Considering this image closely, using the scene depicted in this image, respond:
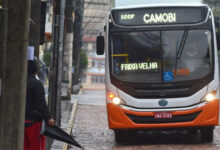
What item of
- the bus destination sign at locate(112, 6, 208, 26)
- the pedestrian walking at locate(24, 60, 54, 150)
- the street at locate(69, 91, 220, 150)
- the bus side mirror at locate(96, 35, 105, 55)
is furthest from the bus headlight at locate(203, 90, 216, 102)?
the pedestrian walking at locate(24, 60, 54, 150)

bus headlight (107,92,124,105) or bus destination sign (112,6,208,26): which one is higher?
bus destination sign (112,6,208,26)

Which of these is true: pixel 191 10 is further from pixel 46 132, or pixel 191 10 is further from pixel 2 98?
pixel 2 98

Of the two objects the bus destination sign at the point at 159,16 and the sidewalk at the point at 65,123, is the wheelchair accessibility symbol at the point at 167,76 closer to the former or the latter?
the bus destination sign at the point at 159,16

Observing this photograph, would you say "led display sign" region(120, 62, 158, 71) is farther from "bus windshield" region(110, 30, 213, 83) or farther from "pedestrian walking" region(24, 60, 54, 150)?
"pedestrian walking" region(24, 60, 54, 150)

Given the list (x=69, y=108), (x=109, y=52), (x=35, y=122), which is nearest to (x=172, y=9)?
(x=109, y=52)

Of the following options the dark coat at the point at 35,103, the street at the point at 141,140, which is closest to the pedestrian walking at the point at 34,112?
the dark coat at the point at 35,103

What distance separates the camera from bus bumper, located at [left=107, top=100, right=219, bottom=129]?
49.1 feet

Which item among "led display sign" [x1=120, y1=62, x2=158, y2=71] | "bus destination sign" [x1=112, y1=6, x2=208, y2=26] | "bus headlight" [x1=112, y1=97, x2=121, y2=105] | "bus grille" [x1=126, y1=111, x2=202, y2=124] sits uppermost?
"bus destination sign" [x1=112, y1=6, x2=208, y2=26]

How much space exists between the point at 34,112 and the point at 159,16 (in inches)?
281

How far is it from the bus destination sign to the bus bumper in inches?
69.4

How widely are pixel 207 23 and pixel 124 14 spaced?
1.74 metres

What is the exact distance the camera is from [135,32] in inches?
602

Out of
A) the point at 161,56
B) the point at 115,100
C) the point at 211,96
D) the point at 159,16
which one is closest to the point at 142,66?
the point at 161,56

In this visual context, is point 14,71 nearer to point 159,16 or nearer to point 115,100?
point 115,100
